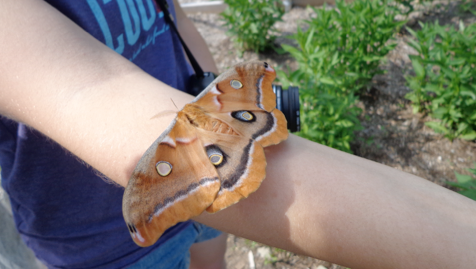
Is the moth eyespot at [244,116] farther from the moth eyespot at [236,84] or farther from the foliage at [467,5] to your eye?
the foliage at [467,5]

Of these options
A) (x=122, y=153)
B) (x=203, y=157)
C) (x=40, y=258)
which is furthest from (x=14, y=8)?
(x=40, y=258)

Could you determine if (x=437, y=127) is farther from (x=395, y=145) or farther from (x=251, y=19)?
(x=251, y=19)

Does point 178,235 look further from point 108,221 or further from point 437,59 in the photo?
point 437,59

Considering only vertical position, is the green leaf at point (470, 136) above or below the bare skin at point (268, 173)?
below

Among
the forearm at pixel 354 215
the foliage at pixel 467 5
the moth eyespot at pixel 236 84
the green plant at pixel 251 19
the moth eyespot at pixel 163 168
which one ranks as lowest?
the foliage at pixel 467 5

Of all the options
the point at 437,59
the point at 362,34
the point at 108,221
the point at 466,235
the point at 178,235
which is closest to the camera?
the point at 466,235

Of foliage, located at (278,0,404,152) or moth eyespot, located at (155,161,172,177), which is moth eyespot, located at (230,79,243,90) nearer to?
moth eyespot, located at (155,161,172,177)

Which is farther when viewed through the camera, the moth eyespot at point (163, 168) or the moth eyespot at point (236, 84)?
the moth eyespot at point (236, 84)

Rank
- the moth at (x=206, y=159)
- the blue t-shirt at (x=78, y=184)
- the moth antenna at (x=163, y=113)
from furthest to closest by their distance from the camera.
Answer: the blue t-shirt at (x=78, y=184)
the moth antenna at (x=163, y=113)
the moth at (x=206, y=159)

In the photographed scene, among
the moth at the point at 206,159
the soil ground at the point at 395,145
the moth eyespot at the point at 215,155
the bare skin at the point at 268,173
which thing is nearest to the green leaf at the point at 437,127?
the soil ground at the point at 395,145
